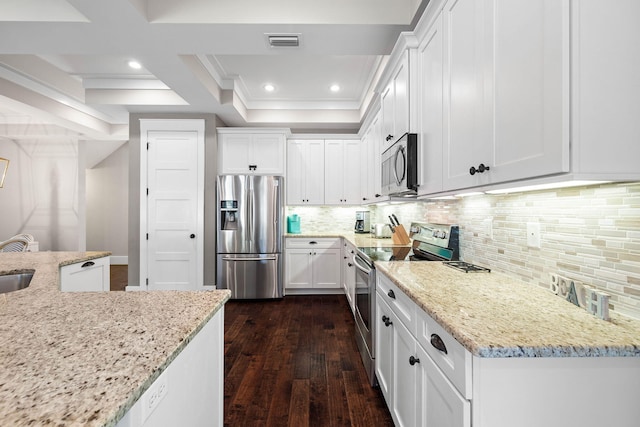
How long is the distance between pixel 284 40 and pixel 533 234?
7.07ft

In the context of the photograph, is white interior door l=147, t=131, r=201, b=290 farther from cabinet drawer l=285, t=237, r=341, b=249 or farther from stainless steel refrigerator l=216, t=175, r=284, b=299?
cabinet drawer l=285, t=237, r=341, b=249

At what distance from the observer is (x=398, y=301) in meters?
1.46

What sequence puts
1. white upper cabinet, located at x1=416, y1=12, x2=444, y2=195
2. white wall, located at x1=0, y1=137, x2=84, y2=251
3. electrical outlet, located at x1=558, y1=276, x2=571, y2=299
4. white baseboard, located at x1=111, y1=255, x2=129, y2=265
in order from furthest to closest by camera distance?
white baseboard, located at x1=111, y1=255, x2=129, y2=265
white wall, located at x1=0, y1=137, x2=84, y2=251
white upper cabinet, located at x1=416, y1=12, x2=444, y2=195
electrical outlet, located at x1=558, y1=276, x2=571, y2=299

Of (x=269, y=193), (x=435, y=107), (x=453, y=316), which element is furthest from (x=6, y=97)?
(x=453, y=316)

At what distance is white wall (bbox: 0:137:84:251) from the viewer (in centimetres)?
550

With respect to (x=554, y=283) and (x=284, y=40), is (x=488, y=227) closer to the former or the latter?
(x=554, y=283)

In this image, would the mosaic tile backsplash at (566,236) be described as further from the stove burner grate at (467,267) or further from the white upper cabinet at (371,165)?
the white upper cabinet at (371,165)

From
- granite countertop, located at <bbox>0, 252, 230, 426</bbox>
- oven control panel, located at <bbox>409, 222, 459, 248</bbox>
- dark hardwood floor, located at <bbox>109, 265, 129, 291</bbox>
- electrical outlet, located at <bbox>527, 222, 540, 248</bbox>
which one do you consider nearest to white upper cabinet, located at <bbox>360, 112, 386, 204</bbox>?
oven control panel, located at <bbox>409, 222, 459, 248</bbox>

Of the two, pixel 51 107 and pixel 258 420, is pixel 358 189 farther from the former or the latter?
pixel 51 107

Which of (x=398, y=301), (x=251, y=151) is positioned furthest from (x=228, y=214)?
(x=398, y=301)

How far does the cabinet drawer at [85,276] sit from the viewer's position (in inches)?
74.7

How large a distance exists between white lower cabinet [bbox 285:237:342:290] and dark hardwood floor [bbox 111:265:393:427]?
1.94 feet

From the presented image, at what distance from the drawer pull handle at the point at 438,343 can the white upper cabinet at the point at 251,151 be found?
136 inches

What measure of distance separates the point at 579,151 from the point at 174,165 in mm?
4223
